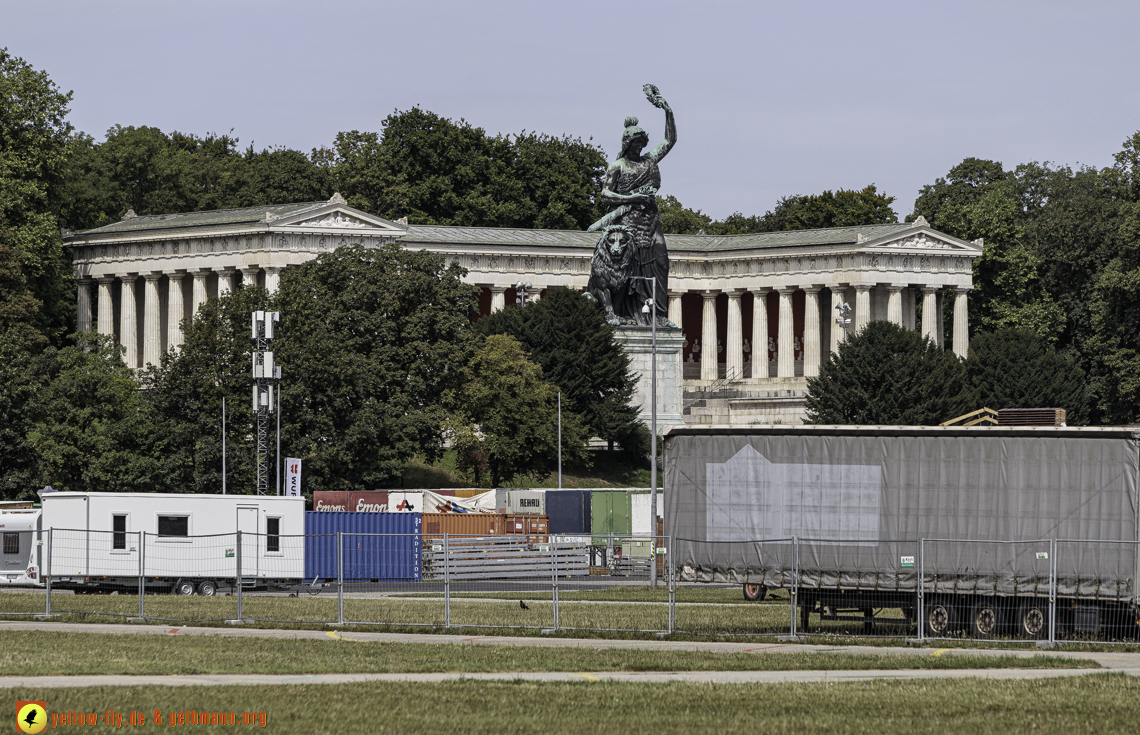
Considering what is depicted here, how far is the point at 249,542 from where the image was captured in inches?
2105

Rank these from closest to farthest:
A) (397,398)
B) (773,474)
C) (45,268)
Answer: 1. (773,474)
2. (397,398)
3. (45,268)

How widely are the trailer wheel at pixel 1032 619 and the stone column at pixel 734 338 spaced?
349ft

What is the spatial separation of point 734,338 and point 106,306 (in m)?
48.3

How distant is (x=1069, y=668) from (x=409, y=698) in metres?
11.1

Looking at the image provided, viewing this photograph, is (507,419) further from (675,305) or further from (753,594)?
(675,305)

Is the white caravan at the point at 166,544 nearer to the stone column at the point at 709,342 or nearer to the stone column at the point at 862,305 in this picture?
the stone column at the point at 862,305

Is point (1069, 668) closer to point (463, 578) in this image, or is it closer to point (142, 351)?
point (463, 578)

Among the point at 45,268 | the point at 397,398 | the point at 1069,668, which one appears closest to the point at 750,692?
the point at 1069,668

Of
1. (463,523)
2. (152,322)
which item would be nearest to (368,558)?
(463,523)

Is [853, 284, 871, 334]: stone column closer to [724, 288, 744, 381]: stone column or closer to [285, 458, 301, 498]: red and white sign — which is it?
[724, 288, 744, 381]: stone column

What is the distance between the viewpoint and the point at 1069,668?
93.6 feet

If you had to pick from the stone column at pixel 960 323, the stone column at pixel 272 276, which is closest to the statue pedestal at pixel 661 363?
the stone column at pixel 272 276

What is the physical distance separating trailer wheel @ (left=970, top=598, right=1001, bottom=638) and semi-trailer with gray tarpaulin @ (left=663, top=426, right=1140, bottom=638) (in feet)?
0.09

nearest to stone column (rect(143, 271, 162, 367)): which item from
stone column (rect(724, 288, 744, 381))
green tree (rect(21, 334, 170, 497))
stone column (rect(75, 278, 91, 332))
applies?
stone column (rect(75, 278, 91, 332))
